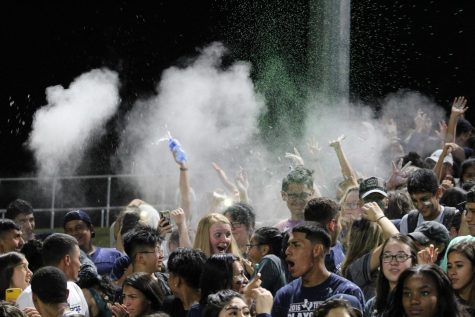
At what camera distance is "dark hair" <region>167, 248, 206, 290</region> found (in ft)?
25.4

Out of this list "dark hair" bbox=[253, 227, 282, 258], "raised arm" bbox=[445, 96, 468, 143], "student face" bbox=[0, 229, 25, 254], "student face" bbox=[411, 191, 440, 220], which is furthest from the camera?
"raised arm" bbox=[445, 96, 468, 143]

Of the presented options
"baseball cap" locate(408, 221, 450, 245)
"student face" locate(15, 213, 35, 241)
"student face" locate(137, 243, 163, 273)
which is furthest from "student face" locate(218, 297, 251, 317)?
"student face" locate(15, 213, 35, 241)

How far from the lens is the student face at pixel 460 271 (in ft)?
23.3

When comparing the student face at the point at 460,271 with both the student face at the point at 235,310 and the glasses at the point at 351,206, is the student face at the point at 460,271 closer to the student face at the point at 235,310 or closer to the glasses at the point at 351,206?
the student face at the point at 235,310

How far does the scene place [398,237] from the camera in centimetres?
729

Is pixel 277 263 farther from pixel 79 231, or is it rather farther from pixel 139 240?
pixel 79 231

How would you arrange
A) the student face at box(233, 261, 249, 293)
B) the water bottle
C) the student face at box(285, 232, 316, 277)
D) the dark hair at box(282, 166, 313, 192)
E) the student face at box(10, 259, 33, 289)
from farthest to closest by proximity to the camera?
the water bottle < the dark hair at box(282, 166, 313, 192) < the student face at box(10, 259, 33, 289) < the student face at box(233, 261, 249, 293) < the student face at box(285, 232, 316, 277)

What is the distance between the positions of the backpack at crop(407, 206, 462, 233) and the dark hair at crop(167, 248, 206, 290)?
176 cm

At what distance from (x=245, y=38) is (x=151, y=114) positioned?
203 cm

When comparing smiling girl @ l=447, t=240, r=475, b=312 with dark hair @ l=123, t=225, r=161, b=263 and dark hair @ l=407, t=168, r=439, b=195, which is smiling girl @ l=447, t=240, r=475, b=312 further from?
dark hair @ l=123, t=225, r=161, b=263

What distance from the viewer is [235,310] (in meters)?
6.92

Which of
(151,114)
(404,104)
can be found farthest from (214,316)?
(151,114)

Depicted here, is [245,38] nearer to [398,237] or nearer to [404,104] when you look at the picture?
[404,104]

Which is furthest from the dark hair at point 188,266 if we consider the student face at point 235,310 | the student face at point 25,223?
the student face at point 25,223
